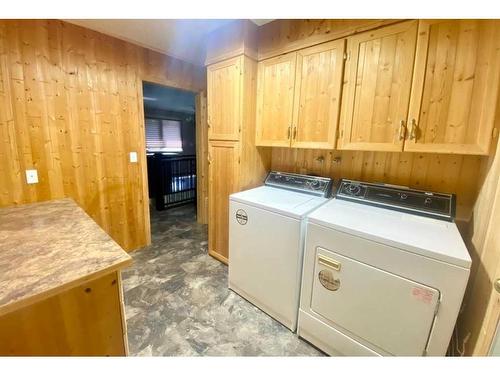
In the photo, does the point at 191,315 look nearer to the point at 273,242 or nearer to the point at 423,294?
the point at 273,242

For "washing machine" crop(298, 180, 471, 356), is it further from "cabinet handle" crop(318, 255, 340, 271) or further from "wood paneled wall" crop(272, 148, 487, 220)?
"wood paneled wall" crop(272, 148, 487, 220)

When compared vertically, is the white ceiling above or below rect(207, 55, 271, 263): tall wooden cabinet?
above

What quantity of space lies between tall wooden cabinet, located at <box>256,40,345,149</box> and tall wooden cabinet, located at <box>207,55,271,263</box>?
0.14 m

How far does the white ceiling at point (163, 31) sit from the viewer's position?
1.98 meters

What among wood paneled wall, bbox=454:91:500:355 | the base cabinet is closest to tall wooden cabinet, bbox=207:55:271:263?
the base cabinet

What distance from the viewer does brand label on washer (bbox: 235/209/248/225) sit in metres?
1.83

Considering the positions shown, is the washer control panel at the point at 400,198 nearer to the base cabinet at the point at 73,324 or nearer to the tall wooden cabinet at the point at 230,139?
the tall wooden cabinet at the point at 230,139

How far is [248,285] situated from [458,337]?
1409 millimetres

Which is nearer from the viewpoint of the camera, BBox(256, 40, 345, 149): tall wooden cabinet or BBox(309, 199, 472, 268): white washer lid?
BBox(309, 199, 472, 268): white washer lid

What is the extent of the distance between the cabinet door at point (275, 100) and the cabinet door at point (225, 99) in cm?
22

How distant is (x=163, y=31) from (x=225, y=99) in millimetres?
886

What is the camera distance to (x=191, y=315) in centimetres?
179
